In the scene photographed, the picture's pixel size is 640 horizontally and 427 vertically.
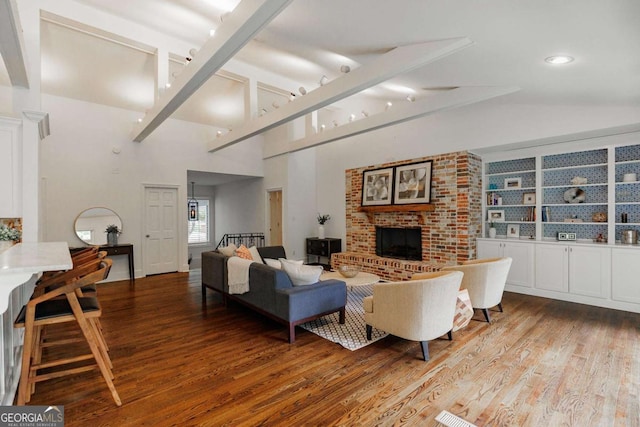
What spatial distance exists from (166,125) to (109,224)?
2.37m

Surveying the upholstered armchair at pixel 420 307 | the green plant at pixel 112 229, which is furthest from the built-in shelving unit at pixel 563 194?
the green plant at pixel 112 229

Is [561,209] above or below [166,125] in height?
below

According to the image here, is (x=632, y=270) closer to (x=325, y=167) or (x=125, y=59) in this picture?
(x=325, y=167)

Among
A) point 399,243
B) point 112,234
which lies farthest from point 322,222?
→ point 112,234

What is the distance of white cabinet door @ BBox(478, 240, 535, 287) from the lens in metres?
4.90

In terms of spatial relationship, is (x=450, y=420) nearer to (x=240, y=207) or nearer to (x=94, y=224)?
(x=94, y=224)

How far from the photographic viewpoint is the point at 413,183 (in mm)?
5910

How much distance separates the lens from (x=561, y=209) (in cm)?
490

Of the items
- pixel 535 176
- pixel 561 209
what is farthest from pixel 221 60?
pixel 561 209

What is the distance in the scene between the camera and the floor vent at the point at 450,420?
1.94 meters

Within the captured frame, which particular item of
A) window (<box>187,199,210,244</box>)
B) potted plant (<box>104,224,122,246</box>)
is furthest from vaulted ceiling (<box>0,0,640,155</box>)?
window (<box>187,199,210,244</box>)

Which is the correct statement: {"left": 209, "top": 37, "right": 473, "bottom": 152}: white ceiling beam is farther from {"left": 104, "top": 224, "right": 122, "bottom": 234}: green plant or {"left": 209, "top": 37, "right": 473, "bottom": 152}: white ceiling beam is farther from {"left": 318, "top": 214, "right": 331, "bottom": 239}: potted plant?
{"left": 104, "top": 224, "right": 122, "bottom": 234}: green plant

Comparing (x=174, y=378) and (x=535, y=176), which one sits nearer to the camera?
(x=174, y=378)

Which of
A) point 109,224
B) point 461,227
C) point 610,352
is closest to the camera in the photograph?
point 610,352
